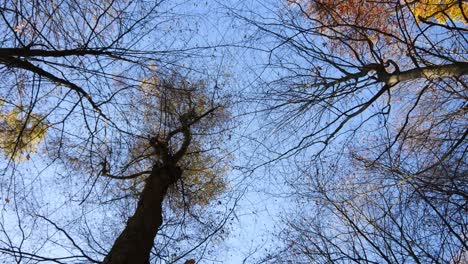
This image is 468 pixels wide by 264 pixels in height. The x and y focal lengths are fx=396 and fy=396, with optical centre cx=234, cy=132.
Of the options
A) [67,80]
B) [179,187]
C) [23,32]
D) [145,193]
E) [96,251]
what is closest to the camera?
[23,32]

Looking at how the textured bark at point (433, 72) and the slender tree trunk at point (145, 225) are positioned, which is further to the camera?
the slender tree trunk at point (145, 225)

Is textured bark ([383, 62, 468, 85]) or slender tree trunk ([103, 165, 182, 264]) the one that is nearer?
textured bark ([383, 62, 468, 85])

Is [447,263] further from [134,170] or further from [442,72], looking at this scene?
[134,170]

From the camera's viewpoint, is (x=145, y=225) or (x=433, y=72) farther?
(x=145, y=225)

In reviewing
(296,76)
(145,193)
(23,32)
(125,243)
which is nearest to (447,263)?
(296,76)

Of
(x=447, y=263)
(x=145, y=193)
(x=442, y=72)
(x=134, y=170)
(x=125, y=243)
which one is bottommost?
(x=447, y=263)

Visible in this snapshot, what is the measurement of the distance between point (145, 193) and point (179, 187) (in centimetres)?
131

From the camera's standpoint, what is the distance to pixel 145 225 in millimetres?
4578

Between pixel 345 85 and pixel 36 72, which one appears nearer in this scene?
pixel 36 72

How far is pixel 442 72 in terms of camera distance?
366 cm

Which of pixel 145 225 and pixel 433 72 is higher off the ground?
pixel 433 72

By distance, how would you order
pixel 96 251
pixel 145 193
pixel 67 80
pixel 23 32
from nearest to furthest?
pixel 23 32, pixel 67 80, pixel 96 251, pixel 145 193

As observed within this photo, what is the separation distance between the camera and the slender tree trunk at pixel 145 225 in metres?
4.02

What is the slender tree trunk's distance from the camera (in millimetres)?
4023
